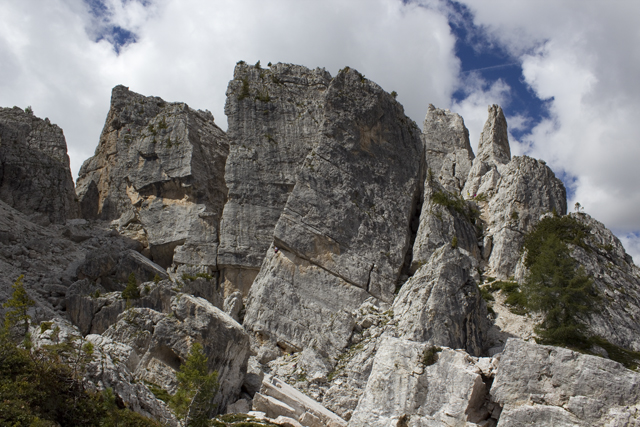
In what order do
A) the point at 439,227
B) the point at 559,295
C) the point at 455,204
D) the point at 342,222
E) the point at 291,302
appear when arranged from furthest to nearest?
the point at 455,204
the point at 439,227
the point at 342,222
the point at 291,302
the point at 559,295

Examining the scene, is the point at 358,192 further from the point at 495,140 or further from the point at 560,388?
the point at 560,388

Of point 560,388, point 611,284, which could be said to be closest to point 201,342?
point 560,388

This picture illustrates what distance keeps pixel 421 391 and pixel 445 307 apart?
36.0ft

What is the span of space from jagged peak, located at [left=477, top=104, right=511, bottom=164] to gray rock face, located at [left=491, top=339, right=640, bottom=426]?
41768mm

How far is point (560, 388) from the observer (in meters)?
20.5

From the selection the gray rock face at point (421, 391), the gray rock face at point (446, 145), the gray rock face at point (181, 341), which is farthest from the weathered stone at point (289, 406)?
the gray rock face at point (446, 145)

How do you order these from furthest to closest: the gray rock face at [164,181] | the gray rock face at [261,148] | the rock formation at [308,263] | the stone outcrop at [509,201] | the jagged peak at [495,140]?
the jagged peak at [495,140] → the gray rock face at [164,181] → the gray rock face at [261,148] → the stone outcrop at [509,201] → the rock formation at [308,263]

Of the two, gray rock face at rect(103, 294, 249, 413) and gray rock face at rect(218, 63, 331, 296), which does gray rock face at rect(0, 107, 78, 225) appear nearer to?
gray rock face at rect(218, 63, 331, 296)

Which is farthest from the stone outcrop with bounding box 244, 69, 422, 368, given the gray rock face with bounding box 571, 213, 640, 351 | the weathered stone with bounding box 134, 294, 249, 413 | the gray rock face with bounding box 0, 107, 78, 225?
the gray rock face with bounding box 0, 107, 78, 225

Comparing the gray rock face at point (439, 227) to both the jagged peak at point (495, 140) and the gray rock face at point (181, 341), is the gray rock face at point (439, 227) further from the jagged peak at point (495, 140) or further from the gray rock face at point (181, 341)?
the gray rock face at point (181, 341)

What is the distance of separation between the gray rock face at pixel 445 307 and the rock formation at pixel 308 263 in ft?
0.44

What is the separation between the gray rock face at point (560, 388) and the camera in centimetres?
1955

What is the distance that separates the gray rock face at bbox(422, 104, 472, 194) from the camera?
6531 cm

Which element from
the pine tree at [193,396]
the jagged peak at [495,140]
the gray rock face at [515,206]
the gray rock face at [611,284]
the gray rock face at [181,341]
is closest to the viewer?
the pine tree at [193,396]
